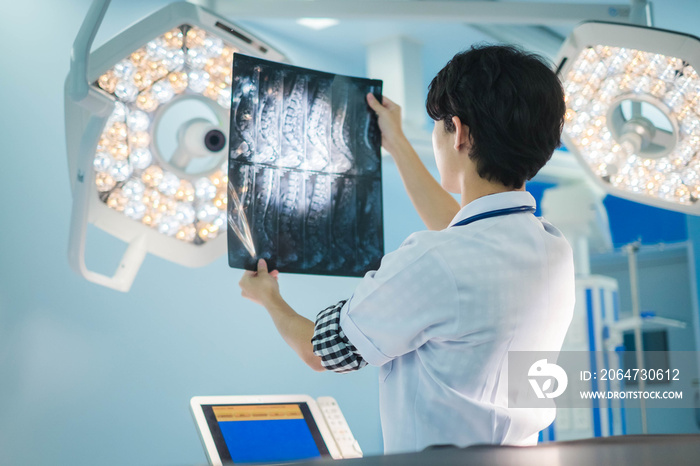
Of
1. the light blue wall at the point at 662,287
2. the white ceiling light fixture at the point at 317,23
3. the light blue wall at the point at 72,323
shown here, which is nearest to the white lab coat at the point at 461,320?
the light blue wall at the point at 72,323

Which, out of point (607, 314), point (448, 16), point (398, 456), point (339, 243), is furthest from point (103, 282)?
point (607, 314)

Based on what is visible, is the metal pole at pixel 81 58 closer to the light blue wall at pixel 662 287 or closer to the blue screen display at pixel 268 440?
the blue screen display at pixel 268 440

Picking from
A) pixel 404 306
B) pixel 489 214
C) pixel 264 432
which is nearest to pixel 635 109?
pixel 489 214

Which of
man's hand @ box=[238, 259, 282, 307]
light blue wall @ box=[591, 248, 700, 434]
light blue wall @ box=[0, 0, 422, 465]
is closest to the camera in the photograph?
man's hand @ box=[238, 259, 282, 307]

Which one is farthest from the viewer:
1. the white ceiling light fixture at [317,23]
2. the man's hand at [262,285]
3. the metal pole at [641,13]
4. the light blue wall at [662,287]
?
the light blue wall at [662,287]

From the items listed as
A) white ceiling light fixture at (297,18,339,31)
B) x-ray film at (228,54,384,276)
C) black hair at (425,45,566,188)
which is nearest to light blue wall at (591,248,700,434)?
white ceiling light fixture at (297,18,339,31)

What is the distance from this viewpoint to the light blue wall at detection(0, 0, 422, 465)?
2658 millimetres

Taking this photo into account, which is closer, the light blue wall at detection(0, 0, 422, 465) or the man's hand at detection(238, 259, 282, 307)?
the man's hand at detection(238, 259, 282, 307)

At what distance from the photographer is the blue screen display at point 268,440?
2.02m

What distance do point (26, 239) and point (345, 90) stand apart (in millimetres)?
1503

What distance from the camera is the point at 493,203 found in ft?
4.78

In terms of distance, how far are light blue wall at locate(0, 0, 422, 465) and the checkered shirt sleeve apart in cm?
166

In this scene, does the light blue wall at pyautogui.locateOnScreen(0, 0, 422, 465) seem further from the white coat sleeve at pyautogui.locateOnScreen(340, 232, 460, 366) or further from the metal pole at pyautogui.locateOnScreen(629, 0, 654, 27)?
the metal pole at pyautogui.locateOnScreen(629, 0, 654, 27)

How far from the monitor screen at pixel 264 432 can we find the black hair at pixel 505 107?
104cm
